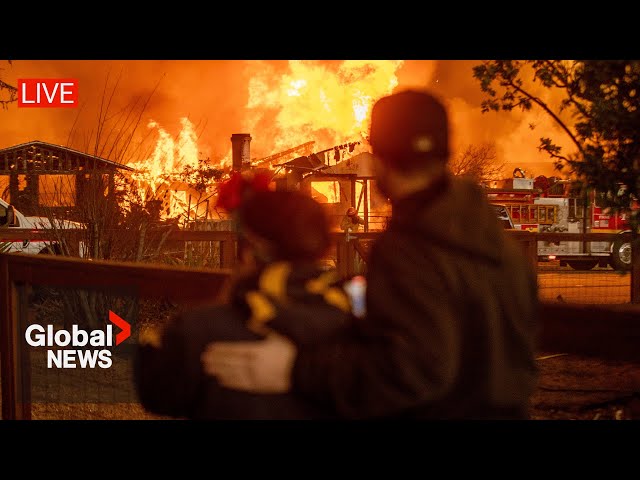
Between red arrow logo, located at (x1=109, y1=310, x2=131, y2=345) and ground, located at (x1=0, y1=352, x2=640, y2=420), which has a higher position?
red arrow logo, located at (x1=109, y1=310, x2=131, y2=345)

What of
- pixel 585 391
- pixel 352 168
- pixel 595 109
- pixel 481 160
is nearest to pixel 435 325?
pixel 595 109

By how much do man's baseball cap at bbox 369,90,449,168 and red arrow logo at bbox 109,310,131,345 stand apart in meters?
6.80

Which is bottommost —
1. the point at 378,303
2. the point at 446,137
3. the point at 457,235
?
the point at 378,303

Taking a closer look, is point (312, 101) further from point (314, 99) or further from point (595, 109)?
point (595, 109)

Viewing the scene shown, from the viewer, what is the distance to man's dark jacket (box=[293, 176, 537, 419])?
138cm

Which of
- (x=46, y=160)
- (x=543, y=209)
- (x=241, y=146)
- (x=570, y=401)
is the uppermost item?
(x=241, y=146)

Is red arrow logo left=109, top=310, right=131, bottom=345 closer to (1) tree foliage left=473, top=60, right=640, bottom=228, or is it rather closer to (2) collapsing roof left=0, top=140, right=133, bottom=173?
(2) collapsing roof left=0, top=140, right=133, bottom=173

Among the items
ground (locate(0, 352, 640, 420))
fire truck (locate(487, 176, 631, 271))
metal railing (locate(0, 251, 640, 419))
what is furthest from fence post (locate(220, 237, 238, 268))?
fire truck (locate(487, 176, 631, 271))

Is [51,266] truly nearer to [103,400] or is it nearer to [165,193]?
[103,400]

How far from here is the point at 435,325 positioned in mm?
1365

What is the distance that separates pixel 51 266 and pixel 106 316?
3.95m

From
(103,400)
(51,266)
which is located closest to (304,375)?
(51,266)

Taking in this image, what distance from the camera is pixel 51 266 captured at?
4156 mm

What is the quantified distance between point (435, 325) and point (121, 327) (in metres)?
7.18
